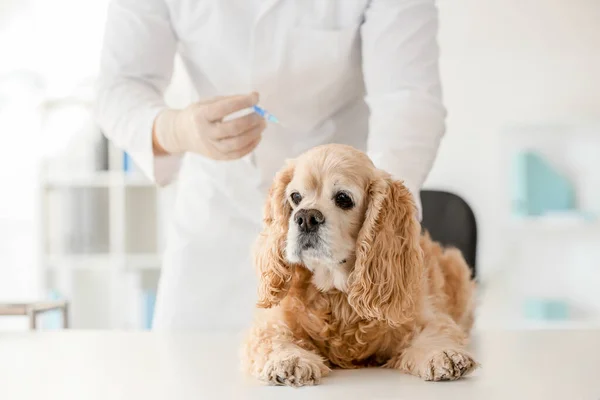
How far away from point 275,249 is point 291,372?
19 cm

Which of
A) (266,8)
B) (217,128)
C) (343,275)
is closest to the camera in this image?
(343,275)

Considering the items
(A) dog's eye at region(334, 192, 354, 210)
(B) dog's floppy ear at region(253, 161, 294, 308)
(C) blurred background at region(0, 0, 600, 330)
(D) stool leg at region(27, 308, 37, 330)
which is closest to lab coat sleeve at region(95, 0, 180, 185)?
(D) stool leg at region(27, 308, 37, 330)

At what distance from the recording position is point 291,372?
89 cm

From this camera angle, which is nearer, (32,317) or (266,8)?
(266,8)

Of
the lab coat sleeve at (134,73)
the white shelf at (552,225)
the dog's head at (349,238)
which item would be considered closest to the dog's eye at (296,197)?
the dog's head at (349,238)

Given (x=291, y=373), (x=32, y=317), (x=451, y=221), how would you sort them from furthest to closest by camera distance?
1. (x=451, y=221)
2. (x=32, y=317)
3. (x=291, y=373)

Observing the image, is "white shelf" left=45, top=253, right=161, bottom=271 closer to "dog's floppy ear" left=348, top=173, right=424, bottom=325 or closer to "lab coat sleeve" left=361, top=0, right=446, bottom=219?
"lab coat sleeve" left=361, top=0, right=446, bottom=219

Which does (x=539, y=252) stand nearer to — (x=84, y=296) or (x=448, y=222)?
(x=448, y=222)

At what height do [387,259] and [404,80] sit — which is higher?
[404,80]

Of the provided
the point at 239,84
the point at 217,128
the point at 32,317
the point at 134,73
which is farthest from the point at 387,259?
the point at 32,317

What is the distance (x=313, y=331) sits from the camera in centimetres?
101

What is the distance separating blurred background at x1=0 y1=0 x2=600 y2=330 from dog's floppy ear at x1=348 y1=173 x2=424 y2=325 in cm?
293

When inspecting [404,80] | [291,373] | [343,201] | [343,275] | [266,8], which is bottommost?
[291,373]

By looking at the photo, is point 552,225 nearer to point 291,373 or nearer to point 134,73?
point 134,73
